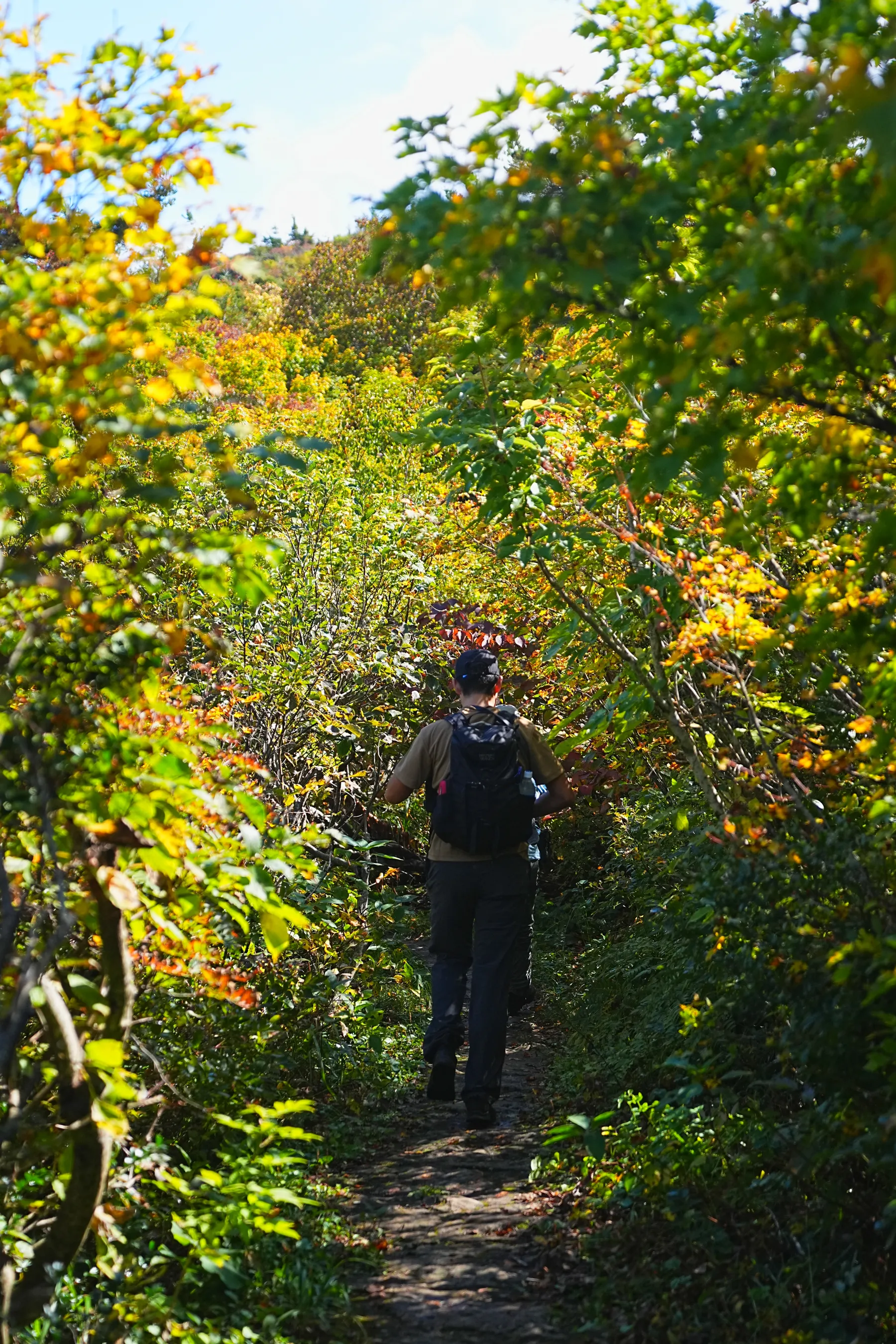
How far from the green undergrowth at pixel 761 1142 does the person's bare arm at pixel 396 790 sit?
1.25m

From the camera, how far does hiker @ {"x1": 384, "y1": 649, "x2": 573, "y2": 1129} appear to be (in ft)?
16.5

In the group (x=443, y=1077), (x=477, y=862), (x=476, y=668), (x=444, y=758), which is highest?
(x=476, y=668)

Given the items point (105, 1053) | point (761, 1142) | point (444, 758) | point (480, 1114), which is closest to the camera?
point (105, 1053)

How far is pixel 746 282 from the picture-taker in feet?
6.81

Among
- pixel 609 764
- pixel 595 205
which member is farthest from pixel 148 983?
pixel 609 764

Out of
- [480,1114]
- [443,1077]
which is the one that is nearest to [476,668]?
[443,1077]

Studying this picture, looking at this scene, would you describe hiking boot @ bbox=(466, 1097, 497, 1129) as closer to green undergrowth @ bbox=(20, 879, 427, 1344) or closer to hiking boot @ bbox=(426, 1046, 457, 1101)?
hiking boot @ bbox=(426, 1046, 457, 1101)

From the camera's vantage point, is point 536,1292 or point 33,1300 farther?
point 536,1292

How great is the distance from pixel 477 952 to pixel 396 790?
2.46 feet

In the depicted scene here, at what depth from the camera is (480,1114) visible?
502cm

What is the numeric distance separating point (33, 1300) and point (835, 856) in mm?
2171

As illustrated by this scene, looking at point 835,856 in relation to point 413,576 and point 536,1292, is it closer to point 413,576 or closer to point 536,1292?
point 536,1292

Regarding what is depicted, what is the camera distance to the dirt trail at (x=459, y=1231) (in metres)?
3.49

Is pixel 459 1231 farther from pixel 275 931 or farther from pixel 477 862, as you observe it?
pixel 275 931
